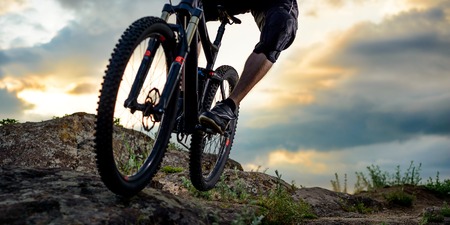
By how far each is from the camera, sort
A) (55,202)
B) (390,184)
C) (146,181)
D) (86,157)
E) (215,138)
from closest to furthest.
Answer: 1. (55,202)
2. (146,181)
3. (215,138)
4. (86,157)
5. (390,184)

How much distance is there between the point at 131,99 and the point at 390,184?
8390 millimetres

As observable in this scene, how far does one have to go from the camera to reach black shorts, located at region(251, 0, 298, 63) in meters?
4.81

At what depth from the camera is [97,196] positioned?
3.40m

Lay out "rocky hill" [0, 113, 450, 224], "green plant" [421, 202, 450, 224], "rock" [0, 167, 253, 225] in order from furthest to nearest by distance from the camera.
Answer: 1. "green plant" [421, 202, 450, 224]
2. "rocky hill" [0, 113, 450, 224]
3. "rock" [0, 167, 253, 225]

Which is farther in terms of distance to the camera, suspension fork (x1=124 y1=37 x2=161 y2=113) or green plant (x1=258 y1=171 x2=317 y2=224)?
green plant (x1=258 y1=171 x2=317 y2=224)

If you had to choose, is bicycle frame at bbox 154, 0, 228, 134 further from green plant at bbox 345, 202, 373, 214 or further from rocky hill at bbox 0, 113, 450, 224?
green plant at bbox 345, 202, 373, 214

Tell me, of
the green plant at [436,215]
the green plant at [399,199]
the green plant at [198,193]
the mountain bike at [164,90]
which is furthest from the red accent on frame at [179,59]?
the green plant at [399,199]

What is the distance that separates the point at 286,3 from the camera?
16.3 ft

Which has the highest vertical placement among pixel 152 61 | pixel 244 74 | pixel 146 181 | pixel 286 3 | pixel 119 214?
pixel 286 3

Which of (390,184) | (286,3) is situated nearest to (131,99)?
(286,3)

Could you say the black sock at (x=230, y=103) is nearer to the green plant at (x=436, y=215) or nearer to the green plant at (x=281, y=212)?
the green plant at (x=281, y=212)

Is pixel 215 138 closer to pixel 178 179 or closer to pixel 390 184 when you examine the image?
pixel 178 179

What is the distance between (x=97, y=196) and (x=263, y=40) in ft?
7.09

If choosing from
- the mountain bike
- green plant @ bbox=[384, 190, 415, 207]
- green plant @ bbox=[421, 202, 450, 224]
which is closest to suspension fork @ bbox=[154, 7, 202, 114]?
the mountain bike
